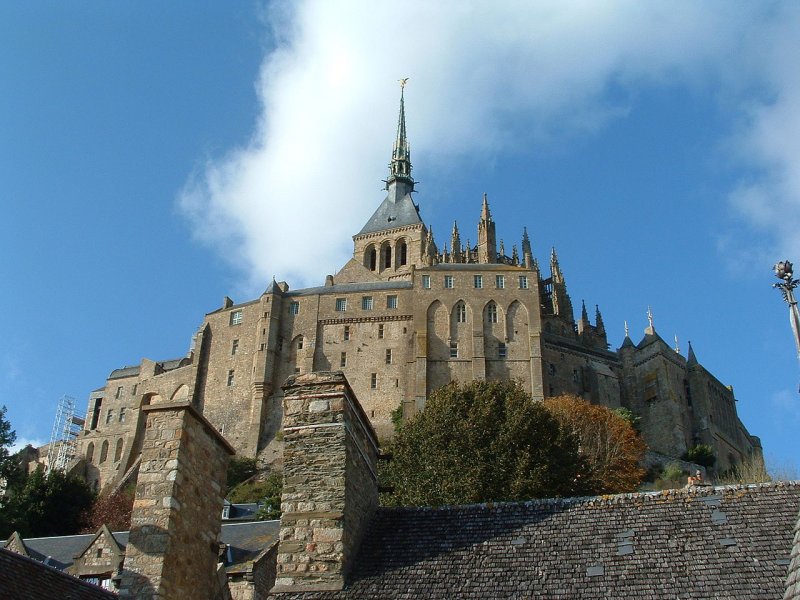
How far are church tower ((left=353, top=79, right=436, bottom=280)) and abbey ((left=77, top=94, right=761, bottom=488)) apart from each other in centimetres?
→ 1279

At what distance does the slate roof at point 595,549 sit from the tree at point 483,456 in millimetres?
22365

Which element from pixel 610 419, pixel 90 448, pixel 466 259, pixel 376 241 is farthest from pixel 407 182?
pixel 610 419

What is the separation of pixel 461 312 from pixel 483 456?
42455mm

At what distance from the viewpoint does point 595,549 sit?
11688 millimetres

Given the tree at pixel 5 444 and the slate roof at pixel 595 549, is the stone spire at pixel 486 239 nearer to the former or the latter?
the tree at pixel 5 444

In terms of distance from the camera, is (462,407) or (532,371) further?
(532,371)

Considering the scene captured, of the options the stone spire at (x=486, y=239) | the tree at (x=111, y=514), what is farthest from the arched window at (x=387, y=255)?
the tree at (x=111, y=514)

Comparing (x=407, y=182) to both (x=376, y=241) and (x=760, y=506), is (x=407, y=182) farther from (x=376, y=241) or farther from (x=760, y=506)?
(x=760, y=506)

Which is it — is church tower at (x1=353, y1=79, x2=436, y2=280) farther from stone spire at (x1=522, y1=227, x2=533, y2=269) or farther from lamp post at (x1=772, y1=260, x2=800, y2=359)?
lamp post at (x1=772, y1=260, x2=800, y2=359)

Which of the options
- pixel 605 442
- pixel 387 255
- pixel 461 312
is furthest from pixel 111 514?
pixel 387 255

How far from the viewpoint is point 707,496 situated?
12.3m

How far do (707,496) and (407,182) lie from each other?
370 feet

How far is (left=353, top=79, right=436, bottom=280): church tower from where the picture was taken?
347ft

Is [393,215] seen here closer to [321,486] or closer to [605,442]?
[605,442]
